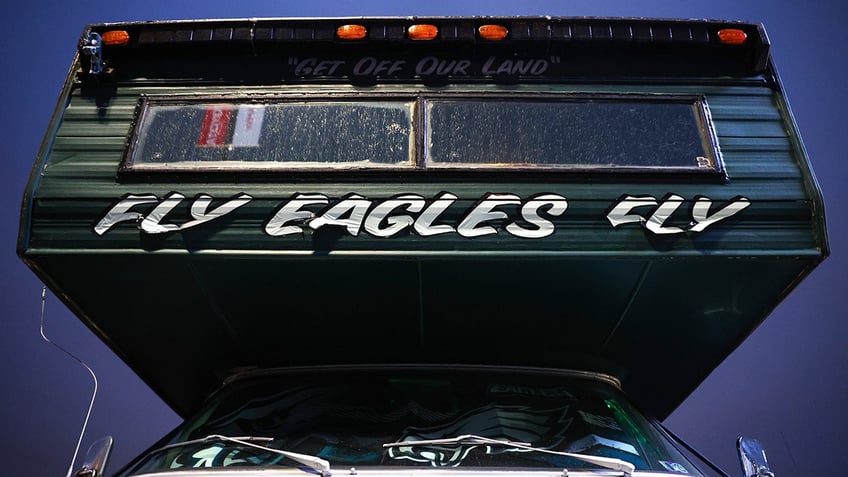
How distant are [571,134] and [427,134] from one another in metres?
0.72

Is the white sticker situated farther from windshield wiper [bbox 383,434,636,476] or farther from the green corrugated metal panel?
windshield wiper [bbox 383,434,636,476]

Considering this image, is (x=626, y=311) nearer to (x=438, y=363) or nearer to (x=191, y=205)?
(x=438, y=363)

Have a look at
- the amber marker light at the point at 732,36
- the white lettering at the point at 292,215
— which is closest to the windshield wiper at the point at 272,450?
the white lettering at the point at 292,215

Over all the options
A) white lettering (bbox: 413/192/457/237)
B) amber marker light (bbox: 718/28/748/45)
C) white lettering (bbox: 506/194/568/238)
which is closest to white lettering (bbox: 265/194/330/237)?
white lettering (bbox: 413/192/457/237)

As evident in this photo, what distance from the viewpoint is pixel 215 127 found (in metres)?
4.23

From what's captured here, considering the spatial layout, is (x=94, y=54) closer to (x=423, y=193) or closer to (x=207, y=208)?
(x=207, y=208)

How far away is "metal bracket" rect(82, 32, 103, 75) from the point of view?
14.1 feet

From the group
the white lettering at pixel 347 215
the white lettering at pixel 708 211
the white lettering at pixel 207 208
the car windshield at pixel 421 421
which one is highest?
the white lettering at pixel 708 211

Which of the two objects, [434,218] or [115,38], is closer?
[434,218]

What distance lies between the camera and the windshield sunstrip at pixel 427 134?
4051 millimetres

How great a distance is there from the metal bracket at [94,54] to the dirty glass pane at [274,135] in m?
0.32

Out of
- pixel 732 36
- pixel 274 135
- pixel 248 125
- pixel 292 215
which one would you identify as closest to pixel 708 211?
pixel 732 36

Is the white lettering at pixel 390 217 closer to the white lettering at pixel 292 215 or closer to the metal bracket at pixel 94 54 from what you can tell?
the white lettering at pixel 292 215

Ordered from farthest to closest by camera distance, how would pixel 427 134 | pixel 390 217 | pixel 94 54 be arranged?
pixel 94 54
pixel 427 134
pixel 390 217
